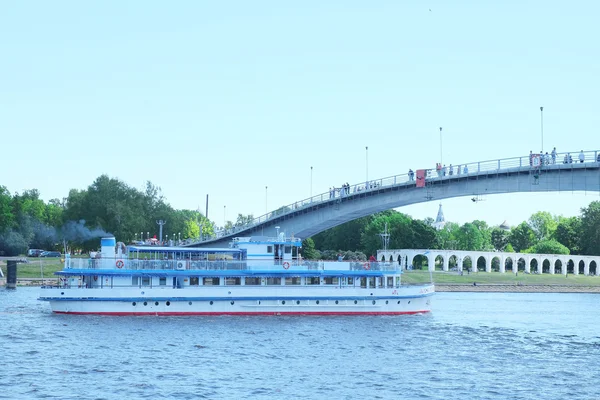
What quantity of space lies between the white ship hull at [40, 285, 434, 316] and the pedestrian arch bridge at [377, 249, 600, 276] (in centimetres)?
6902

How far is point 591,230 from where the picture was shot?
569 ft

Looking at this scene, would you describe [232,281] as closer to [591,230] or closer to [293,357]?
[293,357]

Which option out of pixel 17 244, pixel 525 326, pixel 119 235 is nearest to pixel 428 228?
pixel 119 235

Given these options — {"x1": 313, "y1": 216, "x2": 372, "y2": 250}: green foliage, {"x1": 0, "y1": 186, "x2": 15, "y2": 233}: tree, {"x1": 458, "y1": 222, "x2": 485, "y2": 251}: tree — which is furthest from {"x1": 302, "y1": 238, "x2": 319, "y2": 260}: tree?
{"x1": 458, "y1": 222, "x2": 485, "y2": 251}: tree

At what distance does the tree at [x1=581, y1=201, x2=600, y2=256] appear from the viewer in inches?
6727

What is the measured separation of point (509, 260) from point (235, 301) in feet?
347

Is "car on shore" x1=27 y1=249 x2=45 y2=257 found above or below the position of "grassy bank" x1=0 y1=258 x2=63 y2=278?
above

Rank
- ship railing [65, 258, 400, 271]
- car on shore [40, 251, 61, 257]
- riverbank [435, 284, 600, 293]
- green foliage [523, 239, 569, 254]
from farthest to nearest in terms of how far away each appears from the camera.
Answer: green foliage [523, 239, 569, 254] → car on shore [40, 251, 61, 257] → riverbank [435, 284, 600, 293] → ship railing [65, 258, 400, 271]

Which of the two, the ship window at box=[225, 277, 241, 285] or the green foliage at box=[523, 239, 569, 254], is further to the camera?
the green foliage at box=[523, 239, 569, 254]

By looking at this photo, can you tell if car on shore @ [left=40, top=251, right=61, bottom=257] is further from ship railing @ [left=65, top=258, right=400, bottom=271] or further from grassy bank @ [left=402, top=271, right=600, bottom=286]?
ship railing @ [left=65, top=258, right=400, bottom=271]

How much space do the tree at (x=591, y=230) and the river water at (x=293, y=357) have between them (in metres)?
103

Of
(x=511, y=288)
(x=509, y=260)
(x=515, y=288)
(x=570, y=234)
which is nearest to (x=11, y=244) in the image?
(x=511, y=288)

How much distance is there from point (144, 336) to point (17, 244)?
77.3 meters

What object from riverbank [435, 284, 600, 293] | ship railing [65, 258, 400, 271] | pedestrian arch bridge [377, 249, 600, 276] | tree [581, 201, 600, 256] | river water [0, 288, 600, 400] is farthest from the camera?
tree [581, 201, 600, 256]
